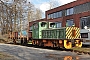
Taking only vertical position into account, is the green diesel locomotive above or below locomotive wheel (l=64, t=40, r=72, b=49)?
above

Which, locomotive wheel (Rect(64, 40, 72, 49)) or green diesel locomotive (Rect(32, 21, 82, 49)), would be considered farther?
green diesel locomotive (Rect(32, 21, 82, 49))

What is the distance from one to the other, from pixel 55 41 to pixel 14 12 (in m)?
11.7

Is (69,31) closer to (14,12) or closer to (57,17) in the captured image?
(14,12)

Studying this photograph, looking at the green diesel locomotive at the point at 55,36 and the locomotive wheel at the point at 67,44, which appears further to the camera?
the green diesel locomotive at the point at 55,36

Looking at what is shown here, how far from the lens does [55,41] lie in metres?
23.6

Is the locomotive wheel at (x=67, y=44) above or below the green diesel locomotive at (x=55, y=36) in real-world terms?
below

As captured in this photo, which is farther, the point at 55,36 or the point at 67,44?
the point at 55,36

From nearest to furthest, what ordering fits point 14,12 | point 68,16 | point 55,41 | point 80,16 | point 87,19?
point 14,12, point 55,41, point 87,19, point 80,16, point 68,16

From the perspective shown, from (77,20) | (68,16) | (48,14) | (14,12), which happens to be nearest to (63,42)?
(14,12)

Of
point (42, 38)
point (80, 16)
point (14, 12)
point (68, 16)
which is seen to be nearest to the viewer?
point (14, 12)

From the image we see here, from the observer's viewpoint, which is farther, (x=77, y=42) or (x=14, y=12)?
(x=77, y=42)

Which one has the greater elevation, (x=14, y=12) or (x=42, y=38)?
(x=14, y=12)

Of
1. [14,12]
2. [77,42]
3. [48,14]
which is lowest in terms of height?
[77,42]

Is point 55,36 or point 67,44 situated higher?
point 55,36
